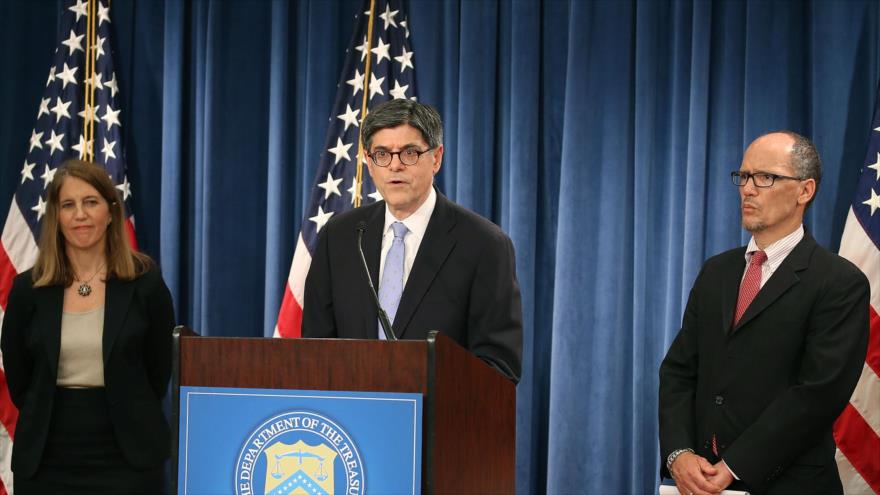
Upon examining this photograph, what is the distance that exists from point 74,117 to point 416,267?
3.25 meters

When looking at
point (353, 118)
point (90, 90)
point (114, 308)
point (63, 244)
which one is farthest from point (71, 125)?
point (114, 308)

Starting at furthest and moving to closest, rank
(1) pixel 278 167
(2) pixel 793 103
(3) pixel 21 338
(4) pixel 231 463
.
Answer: (1) pixel 278 167, (2) pixel 793 103, (3) pixel 21 338, (4) pixel 231 463

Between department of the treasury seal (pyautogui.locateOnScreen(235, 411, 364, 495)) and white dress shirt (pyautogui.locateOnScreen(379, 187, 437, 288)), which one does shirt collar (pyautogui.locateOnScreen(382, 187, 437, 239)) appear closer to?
white dress shirt (pyautogui.locateOnScreen(379, 187, 437, 288))

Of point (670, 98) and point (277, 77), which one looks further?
point (277, 77)

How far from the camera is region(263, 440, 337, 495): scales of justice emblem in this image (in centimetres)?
169

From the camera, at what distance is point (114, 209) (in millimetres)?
3623

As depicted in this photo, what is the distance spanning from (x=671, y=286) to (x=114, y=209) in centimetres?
248

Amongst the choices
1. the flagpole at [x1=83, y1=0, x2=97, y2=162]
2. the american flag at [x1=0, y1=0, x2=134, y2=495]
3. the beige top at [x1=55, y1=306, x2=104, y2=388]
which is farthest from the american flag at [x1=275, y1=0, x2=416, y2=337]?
the beige top at [x1=55, y1=306, x2=104, y2=388]

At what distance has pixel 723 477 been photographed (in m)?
2.76

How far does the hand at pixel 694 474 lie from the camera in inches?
110

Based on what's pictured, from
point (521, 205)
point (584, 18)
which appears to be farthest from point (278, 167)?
point (584, 18)

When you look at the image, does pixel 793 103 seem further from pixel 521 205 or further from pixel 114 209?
pixel 114 209

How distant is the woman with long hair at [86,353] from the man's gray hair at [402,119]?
143 cm

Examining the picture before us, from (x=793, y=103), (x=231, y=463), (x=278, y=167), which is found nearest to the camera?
(x=231, y=463)
